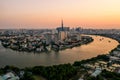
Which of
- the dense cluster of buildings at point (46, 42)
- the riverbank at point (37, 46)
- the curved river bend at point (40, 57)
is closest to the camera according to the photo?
the curved river bend at point (40, 57)

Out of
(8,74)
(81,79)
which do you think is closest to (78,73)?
(81,79)

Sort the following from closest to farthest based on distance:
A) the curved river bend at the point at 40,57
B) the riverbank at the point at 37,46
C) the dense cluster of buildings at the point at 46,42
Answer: the curved river bend at the point at 40,57 < the riverbank at the point at 37,46 < the dense cluster of buildings at the point at 46,42

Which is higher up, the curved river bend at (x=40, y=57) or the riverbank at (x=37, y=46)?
the curved river bend at (x=40, y=57)

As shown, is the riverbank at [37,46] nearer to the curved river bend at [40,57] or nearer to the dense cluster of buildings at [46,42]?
the dense cluster of buildings at [46,42]

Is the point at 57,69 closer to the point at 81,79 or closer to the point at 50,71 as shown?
the point at 50,71

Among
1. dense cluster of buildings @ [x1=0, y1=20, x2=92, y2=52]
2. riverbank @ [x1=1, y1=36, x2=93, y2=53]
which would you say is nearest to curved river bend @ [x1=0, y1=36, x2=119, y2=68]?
riverbank @ [x1=1, y1=36, x2=93, y2=53]

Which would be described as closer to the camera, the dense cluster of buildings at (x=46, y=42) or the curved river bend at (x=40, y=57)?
the curved river bend at (x=40, y=57)

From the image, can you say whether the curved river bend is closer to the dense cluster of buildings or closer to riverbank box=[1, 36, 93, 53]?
riverbank box=[1, 36, 93, 53]

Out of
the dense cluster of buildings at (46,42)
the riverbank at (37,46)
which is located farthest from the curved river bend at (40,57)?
the dense cluster of buildings at (46,42)

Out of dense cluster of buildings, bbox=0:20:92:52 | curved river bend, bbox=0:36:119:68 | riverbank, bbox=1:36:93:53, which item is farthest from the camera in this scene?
dense cluster of buildings, bbox=0:20:92:52

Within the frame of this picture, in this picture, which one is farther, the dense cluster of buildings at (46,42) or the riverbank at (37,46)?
the dense cluster of buildings at (46,42)

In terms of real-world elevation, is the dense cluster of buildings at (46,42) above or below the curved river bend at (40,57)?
below
